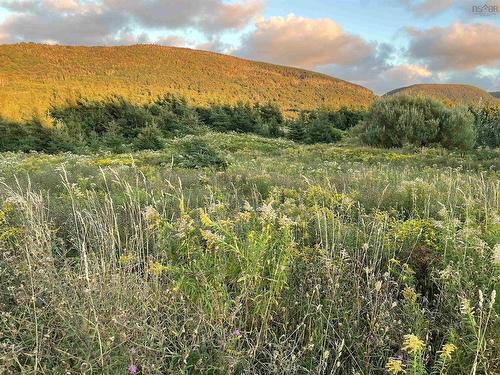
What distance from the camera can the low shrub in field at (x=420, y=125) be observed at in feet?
80.0

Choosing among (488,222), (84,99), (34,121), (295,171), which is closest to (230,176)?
(295,171)

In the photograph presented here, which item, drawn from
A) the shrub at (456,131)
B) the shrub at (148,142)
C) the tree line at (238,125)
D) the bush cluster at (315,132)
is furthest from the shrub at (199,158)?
the bush cluster at (315,132)

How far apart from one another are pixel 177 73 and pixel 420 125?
78.3 m

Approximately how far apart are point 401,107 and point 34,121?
24994mm

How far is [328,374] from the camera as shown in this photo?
2480mm

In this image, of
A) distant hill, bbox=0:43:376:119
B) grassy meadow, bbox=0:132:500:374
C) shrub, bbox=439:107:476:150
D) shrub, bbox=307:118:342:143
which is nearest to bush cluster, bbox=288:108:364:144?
shrub, bbox=307:118:342:143

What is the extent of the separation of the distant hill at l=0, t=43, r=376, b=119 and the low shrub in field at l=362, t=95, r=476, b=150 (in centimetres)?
4775

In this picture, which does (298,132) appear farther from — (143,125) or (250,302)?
(250,302)

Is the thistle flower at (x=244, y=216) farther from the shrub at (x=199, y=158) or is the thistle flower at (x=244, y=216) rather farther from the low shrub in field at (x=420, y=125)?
the low shrub in field at (x=420, y=125)

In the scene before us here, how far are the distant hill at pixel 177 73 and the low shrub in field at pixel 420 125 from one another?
4775 centimetres

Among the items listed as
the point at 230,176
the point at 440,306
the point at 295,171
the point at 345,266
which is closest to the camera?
the point at 440,306

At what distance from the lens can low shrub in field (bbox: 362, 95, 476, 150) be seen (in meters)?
24.4

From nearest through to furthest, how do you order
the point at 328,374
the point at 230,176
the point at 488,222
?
the point at 328,374
the point at 488,222
the point at 230,176

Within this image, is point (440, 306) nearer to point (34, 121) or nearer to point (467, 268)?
point (467, 268)
